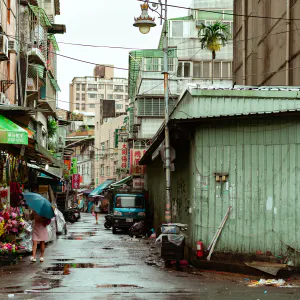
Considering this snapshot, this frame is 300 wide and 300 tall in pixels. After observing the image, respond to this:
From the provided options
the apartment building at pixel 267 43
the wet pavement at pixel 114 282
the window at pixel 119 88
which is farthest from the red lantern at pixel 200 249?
the window at pixel 119 88

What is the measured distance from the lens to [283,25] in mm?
24156

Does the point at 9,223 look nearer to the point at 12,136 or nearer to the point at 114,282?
the point at 12,136

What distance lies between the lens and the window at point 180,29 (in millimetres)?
53719

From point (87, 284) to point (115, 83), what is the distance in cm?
16066

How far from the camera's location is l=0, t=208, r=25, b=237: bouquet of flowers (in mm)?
17125

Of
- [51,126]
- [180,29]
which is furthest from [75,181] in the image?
[180,29]

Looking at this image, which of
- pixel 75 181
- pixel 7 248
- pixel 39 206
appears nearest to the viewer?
pixel 7 248

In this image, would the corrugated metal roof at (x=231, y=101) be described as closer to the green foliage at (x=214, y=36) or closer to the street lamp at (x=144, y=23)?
the street lamp at (x=144, y=23)

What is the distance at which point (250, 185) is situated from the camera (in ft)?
53.1

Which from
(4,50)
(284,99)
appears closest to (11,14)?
(4,50)

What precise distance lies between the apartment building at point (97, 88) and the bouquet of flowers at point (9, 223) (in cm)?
14989

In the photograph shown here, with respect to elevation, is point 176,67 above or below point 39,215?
above

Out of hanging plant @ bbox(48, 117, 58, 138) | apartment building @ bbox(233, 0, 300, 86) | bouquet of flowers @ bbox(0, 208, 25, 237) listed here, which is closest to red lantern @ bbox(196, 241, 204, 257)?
bouquet of flowers @ bbox(0, 208, 25, 237)

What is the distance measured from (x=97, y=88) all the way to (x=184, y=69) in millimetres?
124318
